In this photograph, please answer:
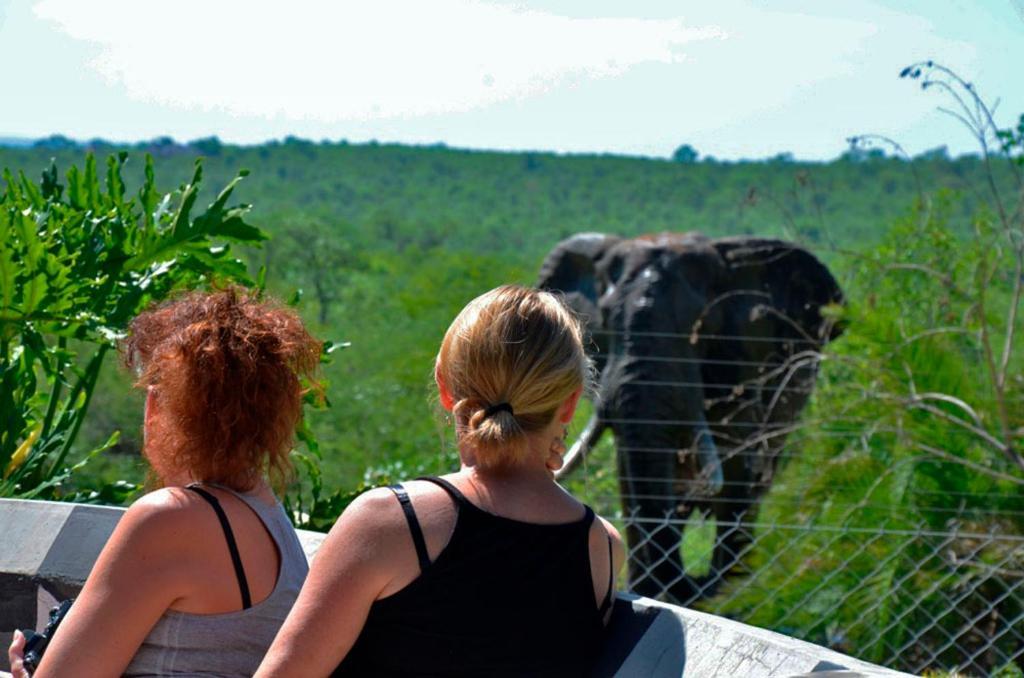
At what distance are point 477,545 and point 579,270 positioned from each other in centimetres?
866

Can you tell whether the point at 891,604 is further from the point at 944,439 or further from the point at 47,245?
the point at 47,245

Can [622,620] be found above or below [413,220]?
above

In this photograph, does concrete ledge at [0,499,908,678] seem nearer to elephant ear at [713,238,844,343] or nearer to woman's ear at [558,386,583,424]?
woman's ear at [558,386,583,424]

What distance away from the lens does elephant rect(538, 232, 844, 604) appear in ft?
29.5

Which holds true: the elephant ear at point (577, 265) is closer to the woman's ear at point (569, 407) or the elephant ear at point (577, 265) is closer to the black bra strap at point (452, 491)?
the woman's ear at point (569, 407)

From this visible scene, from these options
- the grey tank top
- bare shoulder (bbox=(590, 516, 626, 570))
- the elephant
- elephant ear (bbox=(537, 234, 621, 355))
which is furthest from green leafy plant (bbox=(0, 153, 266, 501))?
elephant ear (bbox=(537, 234, 621, 355))

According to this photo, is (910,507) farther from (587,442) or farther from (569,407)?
(569,407)

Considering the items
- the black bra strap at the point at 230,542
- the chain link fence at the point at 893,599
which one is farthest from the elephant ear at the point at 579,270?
the black bra strap at the point at 230,542

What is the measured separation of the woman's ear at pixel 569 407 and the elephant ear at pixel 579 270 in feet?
26.4

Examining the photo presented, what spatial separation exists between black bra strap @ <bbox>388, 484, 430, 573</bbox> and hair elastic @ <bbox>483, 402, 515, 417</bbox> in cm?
17

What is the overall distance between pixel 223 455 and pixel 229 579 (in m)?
0.18

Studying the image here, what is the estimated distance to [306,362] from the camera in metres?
2.24

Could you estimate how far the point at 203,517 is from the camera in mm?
2043

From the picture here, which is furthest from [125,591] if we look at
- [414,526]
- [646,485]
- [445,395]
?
[646,485]
